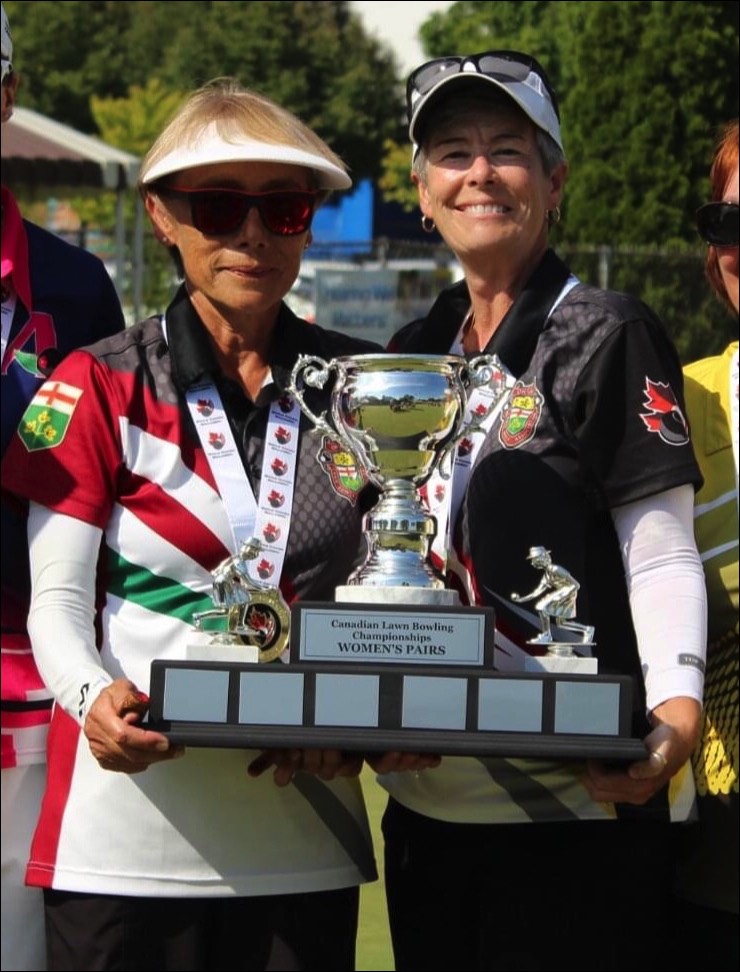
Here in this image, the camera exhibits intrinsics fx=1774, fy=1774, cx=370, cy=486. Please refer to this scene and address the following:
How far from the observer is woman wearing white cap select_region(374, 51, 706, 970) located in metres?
2.92

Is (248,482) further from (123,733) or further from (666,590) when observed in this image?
(666,590)

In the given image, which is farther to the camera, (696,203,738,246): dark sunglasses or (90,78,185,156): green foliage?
(90,78,185,156): green foliage

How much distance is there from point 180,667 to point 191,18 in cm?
5781

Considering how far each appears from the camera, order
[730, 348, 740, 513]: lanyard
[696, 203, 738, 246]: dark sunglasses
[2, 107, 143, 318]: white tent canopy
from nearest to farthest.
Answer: [730, 348, 740, 513]: lanyard, [696, 203, 738, 246]: dark sunglasses, [2, 107, 143, 318]: white tent canopy

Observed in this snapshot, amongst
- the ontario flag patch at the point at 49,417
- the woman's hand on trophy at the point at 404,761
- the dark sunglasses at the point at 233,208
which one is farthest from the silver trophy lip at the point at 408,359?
the woman's hand on trophy at the point at 404,761

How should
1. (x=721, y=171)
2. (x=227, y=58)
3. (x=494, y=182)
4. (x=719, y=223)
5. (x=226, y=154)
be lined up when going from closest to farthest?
(x=226, y=154) → (x=494, y=182) → (x=719, y=223) → (x=721, y=171) → (x=227, y=58)

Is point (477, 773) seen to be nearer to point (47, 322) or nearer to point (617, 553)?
point (617, 553)

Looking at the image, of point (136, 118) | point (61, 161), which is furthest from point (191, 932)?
point (136, 118)

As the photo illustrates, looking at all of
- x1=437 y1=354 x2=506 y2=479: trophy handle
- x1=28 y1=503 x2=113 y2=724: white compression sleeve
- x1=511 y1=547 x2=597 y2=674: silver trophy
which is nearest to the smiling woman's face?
x1=437 y1=354 x2=506 y2=479: trophy handle

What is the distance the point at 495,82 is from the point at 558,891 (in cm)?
140

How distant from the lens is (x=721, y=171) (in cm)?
352

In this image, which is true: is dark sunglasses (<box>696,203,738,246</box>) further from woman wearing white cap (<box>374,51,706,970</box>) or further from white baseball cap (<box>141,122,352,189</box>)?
white baseball cap (<box>141,122,352,189</box>)

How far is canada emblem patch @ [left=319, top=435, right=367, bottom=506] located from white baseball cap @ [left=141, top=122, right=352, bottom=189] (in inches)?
19.1

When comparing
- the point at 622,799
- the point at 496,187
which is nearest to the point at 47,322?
the point at 496,187
